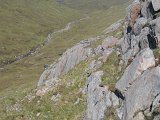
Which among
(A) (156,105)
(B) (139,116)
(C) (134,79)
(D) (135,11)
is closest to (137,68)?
(C) (134,79)

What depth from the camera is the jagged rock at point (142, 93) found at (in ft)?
80.4

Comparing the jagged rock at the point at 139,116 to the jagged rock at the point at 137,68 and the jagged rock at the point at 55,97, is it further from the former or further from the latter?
the jagged rock at the point at 55,97

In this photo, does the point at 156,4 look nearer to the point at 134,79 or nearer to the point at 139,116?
the point at 134,79

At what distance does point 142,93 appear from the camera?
2536 cm

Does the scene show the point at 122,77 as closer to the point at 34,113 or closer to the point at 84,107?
the point at 84,107

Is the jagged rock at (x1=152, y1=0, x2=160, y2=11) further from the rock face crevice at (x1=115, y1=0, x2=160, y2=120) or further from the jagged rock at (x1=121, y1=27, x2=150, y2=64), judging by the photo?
the jagged rock at (x1=121, y1=27, x2=150, y2=64)

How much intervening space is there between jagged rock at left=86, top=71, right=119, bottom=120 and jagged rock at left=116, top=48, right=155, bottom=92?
4.45 feet

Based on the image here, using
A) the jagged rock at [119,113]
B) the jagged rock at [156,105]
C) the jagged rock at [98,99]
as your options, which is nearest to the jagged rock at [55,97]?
the jagged rock at [98,99]

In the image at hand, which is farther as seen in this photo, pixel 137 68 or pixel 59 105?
pixel 59 105

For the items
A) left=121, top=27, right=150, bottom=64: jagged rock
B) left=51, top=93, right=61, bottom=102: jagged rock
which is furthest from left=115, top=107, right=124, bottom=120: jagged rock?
left=51, top=93, right=61, bottom=102: jagged rock

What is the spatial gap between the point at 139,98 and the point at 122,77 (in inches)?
166

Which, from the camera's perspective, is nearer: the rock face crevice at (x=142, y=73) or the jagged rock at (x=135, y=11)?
the rock face crevice at (x=142, y=73)

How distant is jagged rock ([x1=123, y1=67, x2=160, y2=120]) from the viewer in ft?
80.4

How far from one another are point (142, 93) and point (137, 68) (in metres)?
2.83
